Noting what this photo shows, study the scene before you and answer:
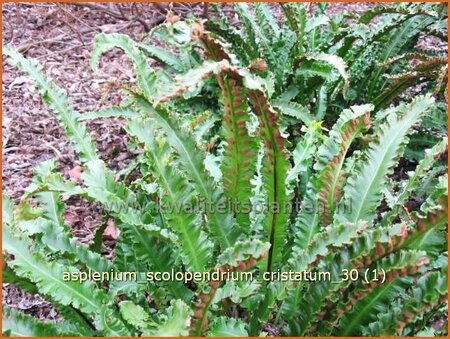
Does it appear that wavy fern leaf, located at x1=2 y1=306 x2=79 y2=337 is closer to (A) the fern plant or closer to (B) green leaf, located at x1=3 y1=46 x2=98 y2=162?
(A) the fern plant

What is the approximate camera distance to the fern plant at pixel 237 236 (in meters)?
1.62

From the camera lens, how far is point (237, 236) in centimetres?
204

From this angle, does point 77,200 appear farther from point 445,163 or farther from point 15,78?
point 445,163

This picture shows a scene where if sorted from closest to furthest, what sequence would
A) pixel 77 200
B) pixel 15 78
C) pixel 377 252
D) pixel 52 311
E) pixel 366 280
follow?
1. pixel 377 252
2. pixel 366 280
3. pixel 52 311
4. pixel 77 200
5. pixel 15 78

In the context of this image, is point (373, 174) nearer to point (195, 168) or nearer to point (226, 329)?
point (195, 168)

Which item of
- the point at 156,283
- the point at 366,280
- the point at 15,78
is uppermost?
the point at 15,78

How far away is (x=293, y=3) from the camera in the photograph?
10.5ft

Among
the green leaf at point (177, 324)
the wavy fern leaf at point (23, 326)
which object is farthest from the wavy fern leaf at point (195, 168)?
the wavy fern leaf at point (23, 326)

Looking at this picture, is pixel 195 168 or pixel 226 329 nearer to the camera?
pixel 226 329

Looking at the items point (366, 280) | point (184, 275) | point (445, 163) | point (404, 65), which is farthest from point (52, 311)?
point (404, 65)

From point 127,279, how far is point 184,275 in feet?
0.64

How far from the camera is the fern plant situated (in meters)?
1.62

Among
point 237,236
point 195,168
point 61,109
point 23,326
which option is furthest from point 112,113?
point 23,326

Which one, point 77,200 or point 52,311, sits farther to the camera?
point 77,200
